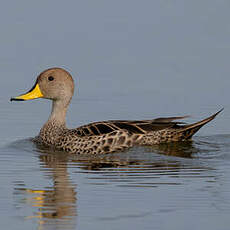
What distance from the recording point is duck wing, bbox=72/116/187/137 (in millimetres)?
13531

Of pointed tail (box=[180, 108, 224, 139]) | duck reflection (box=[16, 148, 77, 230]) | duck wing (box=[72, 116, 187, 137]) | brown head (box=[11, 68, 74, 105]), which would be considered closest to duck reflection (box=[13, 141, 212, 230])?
duck reflection (box=[16, 148, 77, 230])

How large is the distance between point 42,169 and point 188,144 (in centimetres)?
316

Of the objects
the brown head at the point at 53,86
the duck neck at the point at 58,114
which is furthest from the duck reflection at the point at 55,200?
the brown head at the point at 53,86

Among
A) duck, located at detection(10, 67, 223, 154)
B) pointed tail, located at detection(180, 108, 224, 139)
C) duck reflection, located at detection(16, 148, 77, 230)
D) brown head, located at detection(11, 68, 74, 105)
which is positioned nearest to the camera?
duck reflection, located at detection(16, 148, 77, 230)

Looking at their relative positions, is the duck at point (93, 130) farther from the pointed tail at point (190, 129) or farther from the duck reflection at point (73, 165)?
the duck reflection at point (73, 165)

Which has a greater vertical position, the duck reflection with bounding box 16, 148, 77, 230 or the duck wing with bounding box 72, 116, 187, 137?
the duck wing with bounding box 72, 116, 187, 137

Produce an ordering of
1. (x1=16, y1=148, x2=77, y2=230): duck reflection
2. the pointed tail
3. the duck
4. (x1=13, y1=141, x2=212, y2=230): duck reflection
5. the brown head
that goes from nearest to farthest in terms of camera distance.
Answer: (x1=16, y1=148, x2=77, y2=230): duck reflection < (x1=13, y1=141, x2=212, y2=230): duck reflection < the duck < the pointed tail < the brown head

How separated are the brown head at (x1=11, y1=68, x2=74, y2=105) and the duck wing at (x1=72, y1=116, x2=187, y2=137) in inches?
37.1

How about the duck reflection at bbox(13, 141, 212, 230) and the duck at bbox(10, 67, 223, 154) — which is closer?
the duck reflection at bbox(13, 141, 212, 230)

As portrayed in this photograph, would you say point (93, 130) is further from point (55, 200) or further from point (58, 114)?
point (55, 200)

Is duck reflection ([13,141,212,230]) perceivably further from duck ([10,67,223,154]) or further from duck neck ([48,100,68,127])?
duck neck ([48,100,68,127])

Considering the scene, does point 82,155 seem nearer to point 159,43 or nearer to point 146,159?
point 146,159

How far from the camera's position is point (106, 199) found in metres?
9.87

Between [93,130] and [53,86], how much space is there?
1.26 metres
